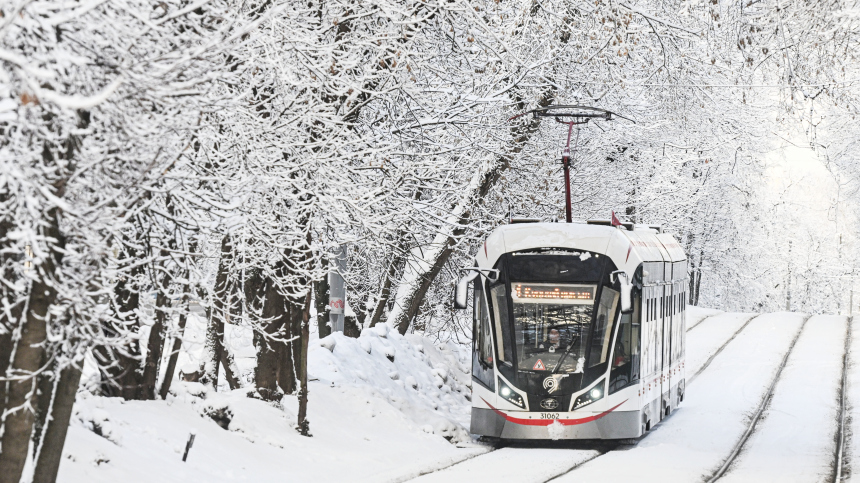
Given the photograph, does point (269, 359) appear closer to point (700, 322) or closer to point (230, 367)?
point (230, 367)

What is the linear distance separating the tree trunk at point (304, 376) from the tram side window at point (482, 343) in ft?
10.1

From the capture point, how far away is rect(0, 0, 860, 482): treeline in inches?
253

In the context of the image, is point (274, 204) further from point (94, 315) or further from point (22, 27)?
point (22, 27)

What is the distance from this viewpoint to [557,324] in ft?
51.7

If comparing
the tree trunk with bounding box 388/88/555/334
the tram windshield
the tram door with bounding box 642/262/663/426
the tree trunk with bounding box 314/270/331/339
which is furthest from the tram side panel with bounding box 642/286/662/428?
the tree trunk with bounding box 314/270/331/339

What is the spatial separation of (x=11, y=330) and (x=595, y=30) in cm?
919

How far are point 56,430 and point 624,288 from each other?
29.6ft

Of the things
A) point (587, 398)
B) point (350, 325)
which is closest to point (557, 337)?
point (587, 398)

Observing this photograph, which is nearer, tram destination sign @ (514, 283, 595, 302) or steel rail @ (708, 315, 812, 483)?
steel rail @ (708, 315, 812, 483)

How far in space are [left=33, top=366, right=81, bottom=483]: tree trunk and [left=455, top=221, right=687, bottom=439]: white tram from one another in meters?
8.00

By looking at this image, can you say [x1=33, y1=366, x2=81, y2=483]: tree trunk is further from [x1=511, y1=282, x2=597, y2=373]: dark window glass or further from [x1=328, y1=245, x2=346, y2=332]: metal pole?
[x1=511, y1=282, x2=597, y2=373]: dark window glass

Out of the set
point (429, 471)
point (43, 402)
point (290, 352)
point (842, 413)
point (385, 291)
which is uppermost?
point (385, 291)

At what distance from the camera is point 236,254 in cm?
1101

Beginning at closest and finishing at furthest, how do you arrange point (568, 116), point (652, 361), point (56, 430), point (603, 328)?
point (56, 430)
point (603, 328)
point (652, 361)
point (568, 116)
